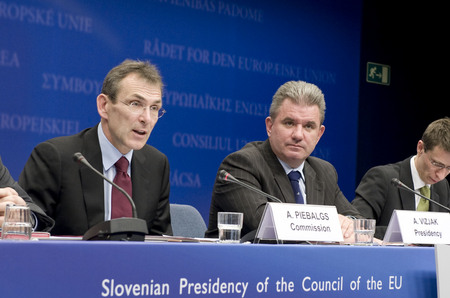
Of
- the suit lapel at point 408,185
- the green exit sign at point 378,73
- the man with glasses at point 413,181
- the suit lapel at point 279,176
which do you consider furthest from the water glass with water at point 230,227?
the green exit sign at point 378,73

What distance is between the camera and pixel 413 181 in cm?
391

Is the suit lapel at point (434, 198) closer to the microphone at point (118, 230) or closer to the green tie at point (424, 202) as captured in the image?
the green tie at point (424, 202)

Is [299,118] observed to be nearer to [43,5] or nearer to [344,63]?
[43,5]

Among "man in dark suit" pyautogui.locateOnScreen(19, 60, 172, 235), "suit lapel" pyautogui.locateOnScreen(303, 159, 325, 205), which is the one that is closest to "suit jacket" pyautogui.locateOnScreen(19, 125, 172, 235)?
"man in dark suit" pyautogui.locateOnScreen(19, 60, 172, 235)

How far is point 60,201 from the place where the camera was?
9.36 feet

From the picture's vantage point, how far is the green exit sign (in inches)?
257

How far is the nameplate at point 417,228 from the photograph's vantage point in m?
2.36

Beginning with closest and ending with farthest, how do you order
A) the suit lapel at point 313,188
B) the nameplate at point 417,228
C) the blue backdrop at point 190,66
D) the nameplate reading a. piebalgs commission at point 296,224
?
1. the nameplate reading a. piebalgs commission at point 296,224
2. the nameplate at point 417,228
3. the suit lapel at point 313,188
4. the blue backdrop at point 190,66

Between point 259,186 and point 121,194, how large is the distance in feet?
2.12

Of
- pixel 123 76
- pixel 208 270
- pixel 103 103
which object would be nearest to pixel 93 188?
A: pixel 103 103

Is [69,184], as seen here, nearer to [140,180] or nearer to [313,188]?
[140,180]

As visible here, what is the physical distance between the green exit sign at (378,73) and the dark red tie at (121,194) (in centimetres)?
406

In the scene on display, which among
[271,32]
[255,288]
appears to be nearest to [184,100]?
[271,32]

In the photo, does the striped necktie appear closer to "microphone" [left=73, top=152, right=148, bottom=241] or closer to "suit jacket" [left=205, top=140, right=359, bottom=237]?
"suit jacket" [left=205, top=140, right=359, bottom=237]
